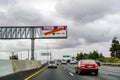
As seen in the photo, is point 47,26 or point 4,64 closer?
point 4,64

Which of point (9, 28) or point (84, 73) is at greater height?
point (9, 28)

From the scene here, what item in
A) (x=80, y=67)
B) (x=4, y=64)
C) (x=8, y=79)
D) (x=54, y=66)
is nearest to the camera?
(x=8, y=79)

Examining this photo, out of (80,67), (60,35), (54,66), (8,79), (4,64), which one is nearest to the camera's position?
(8,79)

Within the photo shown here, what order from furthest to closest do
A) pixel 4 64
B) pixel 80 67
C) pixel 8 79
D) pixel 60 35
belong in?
pixel 60 35 → pixel 80 67 → pixel 4 64 → pixel 8 79

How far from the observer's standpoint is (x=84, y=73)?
31.2m

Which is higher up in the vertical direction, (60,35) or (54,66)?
(60,35)

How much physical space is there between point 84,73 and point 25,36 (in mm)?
35719

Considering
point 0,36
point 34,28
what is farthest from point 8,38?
point 34,28

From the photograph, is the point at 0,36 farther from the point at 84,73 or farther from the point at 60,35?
the point at 84,73

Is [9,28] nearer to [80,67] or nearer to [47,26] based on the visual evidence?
[47,26]

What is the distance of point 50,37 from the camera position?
63531mm

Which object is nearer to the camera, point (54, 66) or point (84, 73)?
point (84, 73)

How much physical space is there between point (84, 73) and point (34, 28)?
1374 inches

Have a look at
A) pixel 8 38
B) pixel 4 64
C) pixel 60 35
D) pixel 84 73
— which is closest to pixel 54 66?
pixel 60 35
